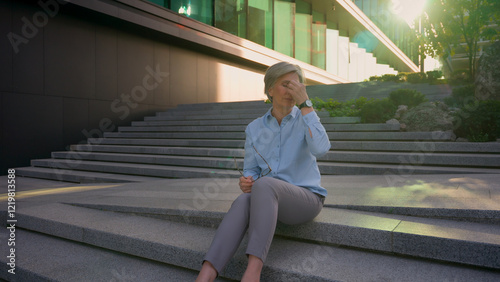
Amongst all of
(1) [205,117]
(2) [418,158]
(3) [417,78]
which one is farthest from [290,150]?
(3) [417,78]

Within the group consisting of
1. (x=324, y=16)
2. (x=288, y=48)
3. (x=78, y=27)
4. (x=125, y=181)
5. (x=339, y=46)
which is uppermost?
(x=324, y=16)

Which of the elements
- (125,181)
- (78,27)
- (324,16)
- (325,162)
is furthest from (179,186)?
(324,16)

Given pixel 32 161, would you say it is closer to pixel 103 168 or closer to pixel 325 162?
pixel 103 168

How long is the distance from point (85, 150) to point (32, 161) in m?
1.23

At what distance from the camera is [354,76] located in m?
26.6

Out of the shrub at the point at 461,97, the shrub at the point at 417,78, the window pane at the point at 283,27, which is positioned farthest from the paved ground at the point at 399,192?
the window pane at the point at 283,27

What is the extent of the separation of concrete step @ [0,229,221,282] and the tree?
12.4 m

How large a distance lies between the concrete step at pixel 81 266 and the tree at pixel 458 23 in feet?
40.7

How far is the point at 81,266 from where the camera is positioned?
2.76m

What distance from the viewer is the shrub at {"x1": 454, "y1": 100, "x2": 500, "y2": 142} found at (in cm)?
601

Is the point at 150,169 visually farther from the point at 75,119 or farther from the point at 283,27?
the point at 283,27

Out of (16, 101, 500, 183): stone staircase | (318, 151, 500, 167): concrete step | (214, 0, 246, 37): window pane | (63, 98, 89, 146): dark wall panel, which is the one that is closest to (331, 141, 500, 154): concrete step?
(16, 101, 500, 183): stone staircase

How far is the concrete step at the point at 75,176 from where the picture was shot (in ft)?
22.3

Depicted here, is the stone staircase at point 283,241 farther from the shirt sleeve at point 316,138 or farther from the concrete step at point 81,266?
the shirt sleeve at point 316,138
